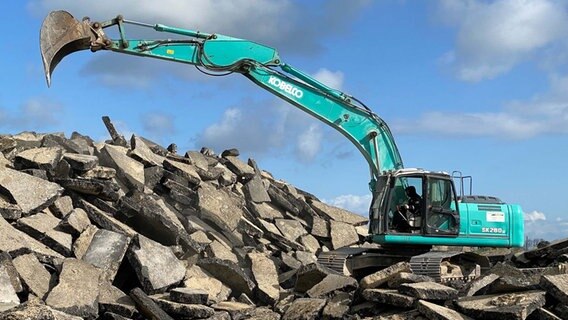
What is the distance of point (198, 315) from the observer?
28.9ft

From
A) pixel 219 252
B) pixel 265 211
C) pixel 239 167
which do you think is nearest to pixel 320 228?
pixel 265 211

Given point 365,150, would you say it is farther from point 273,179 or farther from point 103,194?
point 273,179

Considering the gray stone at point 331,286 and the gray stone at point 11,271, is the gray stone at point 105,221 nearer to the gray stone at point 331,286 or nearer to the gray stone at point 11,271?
the gray stone at point 11,271

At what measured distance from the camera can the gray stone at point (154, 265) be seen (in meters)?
9.70

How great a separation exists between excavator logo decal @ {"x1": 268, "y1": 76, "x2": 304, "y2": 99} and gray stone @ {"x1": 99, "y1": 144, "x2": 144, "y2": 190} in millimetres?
2981

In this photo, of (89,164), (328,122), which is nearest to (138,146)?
(89,164)

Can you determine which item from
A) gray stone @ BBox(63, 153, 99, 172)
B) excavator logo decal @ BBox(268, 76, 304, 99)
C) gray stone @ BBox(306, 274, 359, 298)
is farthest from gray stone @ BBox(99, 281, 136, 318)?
excavator logo decal @ BBox(268, 76, 304, 99)

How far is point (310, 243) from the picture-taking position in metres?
13.8

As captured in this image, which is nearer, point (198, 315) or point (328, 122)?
point (198, 315)

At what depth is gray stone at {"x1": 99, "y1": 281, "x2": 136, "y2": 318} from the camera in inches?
344

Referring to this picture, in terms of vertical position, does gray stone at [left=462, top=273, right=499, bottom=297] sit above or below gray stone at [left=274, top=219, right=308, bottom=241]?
below

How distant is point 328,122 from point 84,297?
4.96m

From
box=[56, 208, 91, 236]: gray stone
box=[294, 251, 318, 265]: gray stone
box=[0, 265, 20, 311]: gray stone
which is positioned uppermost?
box=[294, 251, 318, 265]: gray stone

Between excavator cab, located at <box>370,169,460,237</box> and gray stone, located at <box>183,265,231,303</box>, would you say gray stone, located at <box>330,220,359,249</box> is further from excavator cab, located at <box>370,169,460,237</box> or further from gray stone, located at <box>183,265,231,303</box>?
gray stone, located at <box>183,265,231,303</box>
